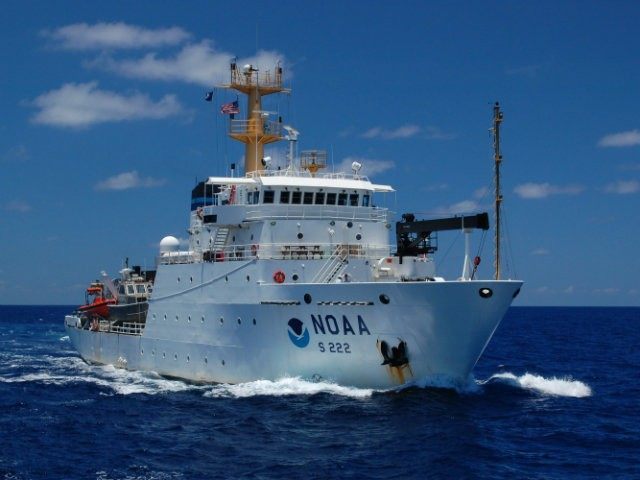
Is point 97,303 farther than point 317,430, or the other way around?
point 97,303

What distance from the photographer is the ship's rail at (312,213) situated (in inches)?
1067

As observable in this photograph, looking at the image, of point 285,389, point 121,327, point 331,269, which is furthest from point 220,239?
point 121,327

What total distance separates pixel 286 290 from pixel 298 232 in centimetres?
296

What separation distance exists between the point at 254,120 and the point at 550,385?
52.8 feet

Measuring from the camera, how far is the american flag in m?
32.4

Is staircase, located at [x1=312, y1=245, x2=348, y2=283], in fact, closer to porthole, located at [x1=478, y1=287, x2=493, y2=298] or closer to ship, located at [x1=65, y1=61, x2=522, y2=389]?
ship, located at [x1=65, y1=61, x2=522, y2=389]

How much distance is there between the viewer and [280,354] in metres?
25.1

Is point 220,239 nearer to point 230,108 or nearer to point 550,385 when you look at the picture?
point 230,108

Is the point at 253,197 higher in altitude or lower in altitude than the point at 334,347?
higher

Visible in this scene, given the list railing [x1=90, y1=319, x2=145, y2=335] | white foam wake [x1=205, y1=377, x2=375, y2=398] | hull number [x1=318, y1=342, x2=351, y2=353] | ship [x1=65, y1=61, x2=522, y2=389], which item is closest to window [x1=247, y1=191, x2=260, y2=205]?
ship [x1=65, y1=61, x2=522, y2=389]

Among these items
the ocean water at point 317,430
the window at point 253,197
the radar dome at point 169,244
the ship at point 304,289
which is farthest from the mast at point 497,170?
the radar dome at point 169,244

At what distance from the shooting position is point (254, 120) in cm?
3241

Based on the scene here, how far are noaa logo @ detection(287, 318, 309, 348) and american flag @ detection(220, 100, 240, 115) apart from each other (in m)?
11.6

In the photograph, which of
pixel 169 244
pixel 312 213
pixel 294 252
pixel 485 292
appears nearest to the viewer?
pixel 485 292
